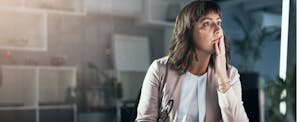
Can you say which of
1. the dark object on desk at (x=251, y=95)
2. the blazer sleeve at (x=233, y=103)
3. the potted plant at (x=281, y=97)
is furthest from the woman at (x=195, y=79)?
the potted plant at (x=281, y=97)

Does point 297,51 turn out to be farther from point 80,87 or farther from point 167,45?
point 80,87

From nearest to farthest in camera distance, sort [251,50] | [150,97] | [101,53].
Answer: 1. [150,97]
2. [101,53]
3. [251,50]

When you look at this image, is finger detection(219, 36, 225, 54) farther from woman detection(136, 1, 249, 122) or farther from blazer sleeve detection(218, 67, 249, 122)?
blazer sleeve detection(218, 67, 249, 122)

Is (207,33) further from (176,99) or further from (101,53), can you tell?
(101,53)

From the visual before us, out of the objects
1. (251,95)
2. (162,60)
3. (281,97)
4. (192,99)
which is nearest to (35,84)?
(162,60)

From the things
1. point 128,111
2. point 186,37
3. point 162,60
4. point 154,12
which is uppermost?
point 154,12

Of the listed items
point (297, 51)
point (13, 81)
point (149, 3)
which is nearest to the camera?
point (13, 81)

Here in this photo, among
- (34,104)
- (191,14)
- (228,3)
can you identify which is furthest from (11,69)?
(228,3)

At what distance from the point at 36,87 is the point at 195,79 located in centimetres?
71

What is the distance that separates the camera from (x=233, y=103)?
6.43ft

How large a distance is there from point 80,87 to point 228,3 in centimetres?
81

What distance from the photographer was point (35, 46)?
1971 millimetres

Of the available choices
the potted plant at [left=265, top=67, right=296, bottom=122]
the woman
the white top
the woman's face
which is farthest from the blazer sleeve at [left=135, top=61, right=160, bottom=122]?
the potted plant at [left=265, top=67, right=296, bottom=122]

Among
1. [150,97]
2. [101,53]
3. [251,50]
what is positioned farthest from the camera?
[251,50]
